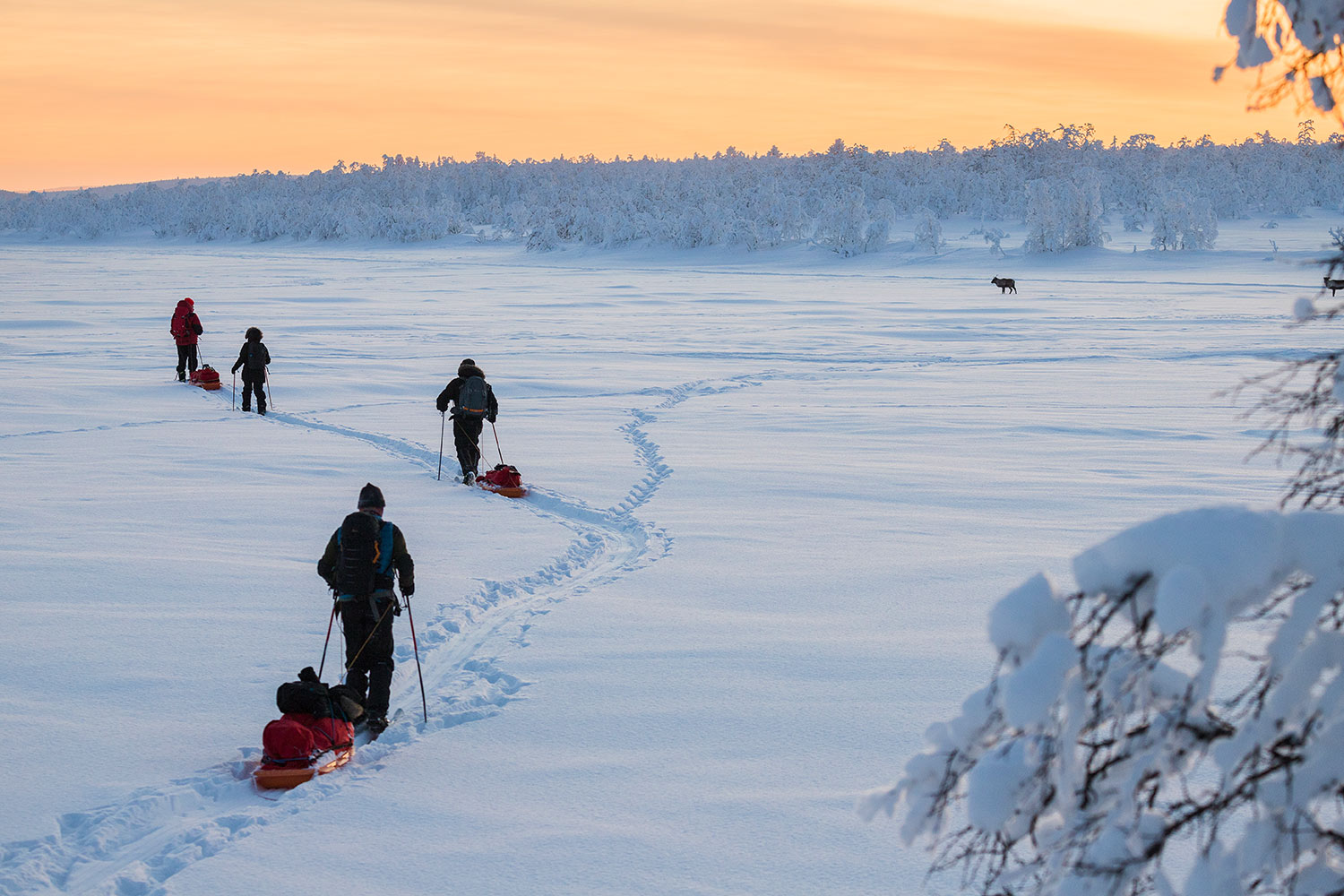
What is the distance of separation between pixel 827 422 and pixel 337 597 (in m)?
10.2

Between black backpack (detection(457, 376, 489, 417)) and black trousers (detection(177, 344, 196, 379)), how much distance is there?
8.90 meters

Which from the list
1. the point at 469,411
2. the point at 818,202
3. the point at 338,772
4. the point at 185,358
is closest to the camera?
the point at 338,772

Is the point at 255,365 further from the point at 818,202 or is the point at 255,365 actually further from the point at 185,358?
the point at 818,202

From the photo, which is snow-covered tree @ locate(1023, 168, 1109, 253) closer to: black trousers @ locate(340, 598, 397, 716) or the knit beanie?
the knit beanie

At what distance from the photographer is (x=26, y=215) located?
148m

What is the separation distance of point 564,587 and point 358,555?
2523 mm

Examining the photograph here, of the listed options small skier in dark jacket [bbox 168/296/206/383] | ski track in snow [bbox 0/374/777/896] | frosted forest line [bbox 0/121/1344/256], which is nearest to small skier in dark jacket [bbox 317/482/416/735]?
ski track in snow [bbox 0/374/777/896]

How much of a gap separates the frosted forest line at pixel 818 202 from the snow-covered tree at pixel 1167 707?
50629 millimetres

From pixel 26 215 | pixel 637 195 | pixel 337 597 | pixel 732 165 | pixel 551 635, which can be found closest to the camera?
pixel 337 597

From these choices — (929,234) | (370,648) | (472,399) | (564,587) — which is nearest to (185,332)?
(472,399)

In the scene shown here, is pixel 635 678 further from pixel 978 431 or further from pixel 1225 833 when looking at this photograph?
pixel 978 431

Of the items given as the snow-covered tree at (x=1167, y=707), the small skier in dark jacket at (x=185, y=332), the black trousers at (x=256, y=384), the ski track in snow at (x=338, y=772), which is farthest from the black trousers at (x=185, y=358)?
the snow-covered tree at (x=1167, y=707)

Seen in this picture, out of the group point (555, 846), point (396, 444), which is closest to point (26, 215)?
point (396, 444)

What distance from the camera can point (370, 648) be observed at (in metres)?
5.72
